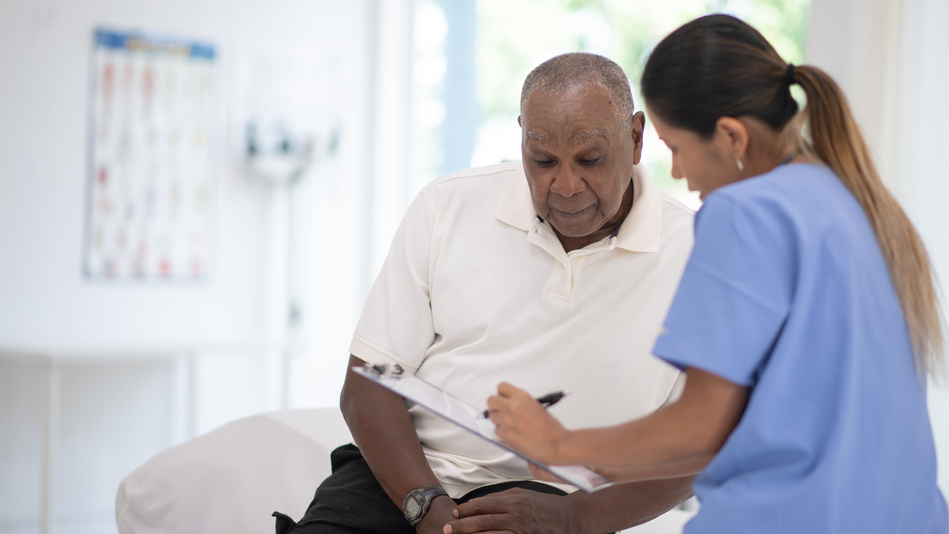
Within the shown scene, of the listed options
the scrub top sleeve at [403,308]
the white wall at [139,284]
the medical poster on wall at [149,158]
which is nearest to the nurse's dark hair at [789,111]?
the scrub top sleeve at [403,308]

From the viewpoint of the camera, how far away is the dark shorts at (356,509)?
1.40 m

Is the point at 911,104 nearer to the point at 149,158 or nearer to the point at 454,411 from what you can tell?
the point at 454,411

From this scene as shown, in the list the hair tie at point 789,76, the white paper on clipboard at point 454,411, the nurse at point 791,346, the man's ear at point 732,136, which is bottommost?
the white paper on clipboard at point 454,411

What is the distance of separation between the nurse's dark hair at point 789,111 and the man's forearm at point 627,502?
0.56 metres

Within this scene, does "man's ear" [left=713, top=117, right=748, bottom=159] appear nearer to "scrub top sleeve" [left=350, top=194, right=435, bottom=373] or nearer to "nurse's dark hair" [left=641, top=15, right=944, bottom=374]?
"nurse's dark hair" [left=641, top=15, right=944, bottom=374]

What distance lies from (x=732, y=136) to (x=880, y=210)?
0.57ft

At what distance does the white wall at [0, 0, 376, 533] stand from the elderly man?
59.8 inches

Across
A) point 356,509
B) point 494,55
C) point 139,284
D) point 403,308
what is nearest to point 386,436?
point 356,509

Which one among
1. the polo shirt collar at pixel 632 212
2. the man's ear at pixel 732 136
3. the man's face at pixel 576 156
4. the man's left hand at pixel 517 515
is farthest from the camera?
Result: the polo shirt collar at pixel 632 212

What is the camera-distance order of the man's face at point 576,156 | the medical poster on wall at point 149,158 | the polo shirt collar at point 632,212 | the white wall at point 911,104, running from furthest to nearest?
the medical poster on wall at point 149,158, the white wall at point 911,104, the polo shirt collar at point 632,212, the man's face at point 576,156

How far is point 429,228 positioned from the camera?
1.59 m

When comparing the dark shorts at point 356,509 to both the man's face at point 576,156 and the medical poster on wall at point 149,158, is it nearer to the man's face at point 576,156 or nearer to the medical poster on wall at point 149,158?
the man's face at point 576,156

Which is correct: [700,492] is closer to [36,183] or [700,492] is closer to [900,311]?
[900,311]

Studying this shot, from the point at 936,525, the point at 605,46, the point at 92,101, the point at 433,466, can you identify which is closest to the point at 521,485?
the point at 433,466
